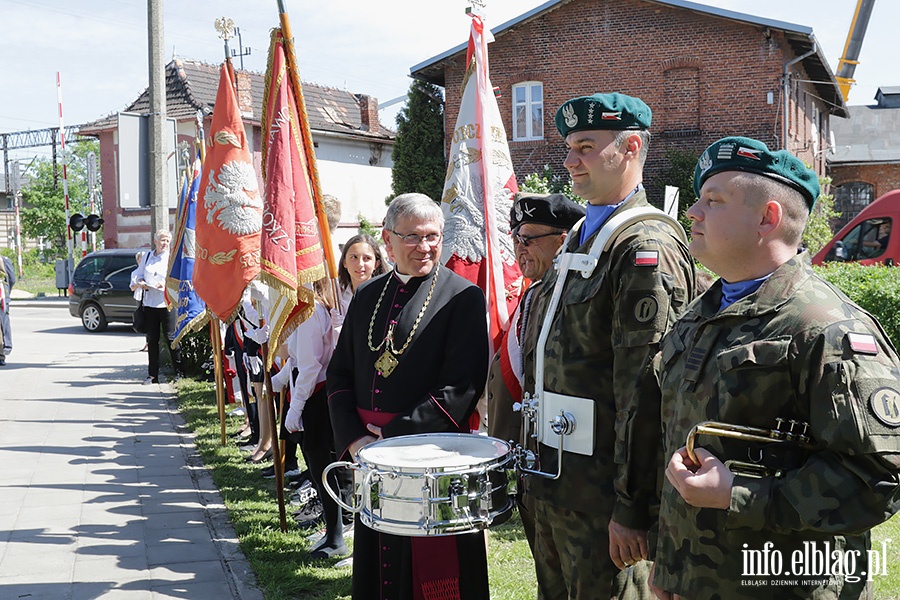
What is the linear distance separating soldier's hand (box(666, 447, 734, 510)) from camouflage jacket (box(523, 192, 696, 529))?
48 cm

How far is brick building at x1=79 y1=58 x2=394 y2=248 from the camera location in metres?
31.9

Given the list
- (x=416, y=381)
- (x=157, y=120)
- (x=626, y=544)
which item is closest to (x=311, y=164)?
(x=416, y=381)

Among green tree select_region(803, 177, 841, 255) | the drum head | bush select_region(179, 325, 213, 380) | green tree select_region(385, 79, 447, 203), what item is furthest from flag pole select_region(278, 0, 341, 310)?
green tree select_region(385, 79, 447, 203)

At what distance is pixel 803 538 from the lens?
2.04 meters

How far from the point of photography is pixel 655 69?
23.6 meters

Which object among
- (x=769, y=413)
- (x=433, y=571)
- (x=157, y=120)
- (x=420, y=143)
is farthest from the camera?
(x=420, y=143)

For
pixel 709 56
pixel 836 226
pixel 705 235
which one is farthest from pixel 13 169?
pixel 705 235

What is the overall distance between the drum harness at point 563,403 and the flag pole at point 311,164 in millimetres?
2730

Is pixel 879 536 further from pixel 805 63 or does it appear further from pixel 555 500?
pixel 805 63

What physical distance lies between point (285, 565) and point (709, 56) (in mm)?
Answer: 21371

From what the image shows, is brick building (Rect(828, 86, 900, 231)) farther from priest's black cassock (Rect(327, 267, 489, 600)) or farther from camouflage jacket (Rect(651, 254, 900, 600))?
camouflage jacket (Rect(651, 254, 900, 600))

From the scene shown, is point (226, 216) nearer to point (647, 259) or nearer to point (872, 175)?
point (647, 259)

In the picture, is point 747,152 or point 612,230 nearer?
point 747,152

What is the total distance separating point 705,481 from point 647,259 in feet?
2.89
